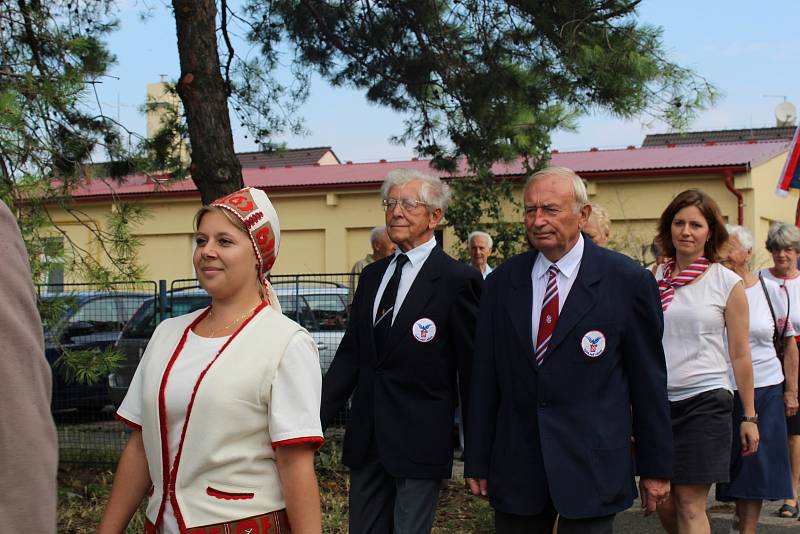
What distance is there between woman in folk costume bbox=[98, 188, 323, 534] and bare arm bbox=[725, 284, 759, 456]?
3.11 m

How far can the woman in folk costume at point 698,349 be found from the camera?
5.34 m

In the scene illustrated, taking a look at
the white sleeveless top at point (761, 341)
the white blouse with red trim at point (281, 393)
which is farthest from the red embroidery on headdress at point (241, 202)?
the white sleeveless top at point (761, 341)

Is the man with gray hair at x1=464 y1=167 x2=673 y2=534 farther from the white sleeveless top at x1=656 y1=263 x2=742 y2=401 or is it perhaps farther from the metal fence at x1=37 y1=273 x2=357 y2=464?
the metal fence at x1=37 y1=273 x2=357 y2=464

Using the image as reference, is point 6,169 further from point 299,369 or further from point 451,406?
point 299,369

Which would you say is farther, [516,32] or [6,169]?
[516,32]

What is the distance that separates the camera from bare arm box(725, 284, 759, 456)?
5.47 metres

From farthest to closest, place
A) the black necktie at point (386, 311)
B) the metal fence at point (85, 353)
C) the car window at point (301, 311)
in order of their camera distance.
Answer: the car window at point (301, 311) → the metal fence at point (85, 353) → the black necktie at point (386, 311)

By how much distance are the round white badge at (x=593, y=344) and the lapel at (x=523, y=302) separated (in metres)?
0.21

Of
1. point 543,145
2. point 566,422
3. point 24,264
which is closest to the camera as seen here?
point 24,264

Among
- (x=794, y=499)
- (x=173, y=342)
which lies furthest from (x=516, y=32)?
(x=173, y=342)

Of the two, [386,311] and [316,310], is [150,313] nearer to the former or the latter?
[316,310]

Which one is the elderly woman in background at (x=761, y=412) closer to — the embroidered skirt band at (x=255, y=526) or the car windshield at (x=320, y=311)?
the embroidered skirt band at (x=255, y=526)

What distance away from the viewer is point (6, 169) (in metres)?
5.68

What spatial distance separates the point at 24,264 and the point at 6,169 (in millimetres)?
4195
